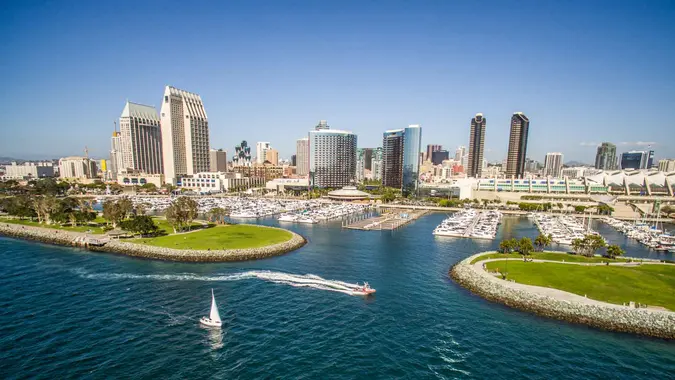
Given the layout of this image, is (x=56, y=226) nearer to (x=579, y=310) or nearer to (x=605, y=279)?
(x=579, y=310)

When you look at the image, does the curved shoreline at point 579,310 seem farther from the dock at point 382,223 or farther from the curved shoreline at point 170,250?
the dock at point 382,223

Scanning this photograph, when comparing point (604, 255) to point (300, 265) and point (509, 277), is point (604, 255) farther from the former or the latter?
point (300, 265)

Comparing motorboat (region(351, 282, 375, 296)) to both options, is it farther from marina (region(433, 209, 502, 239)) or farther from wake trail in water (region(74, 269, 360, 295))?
marina (region(433, 209, 502, 239))

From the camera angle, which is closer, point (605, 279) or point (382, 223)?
point (605, 279)

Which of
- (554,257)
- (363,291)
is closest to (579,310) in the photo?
(554,257)

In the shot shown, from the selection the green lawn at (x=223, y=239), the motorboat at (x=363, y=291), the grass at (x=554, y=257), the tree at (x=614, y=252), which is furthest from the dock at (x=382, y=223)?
the motorboat at (x=363, y=291)

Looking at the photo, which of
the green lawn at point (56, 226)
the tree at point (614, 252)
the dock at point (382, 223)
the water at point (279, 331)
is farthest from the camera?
the dock at point (382, 223)

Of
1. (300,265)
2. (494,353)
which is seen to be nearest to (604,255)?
(494,353)
